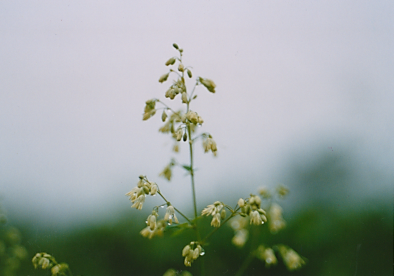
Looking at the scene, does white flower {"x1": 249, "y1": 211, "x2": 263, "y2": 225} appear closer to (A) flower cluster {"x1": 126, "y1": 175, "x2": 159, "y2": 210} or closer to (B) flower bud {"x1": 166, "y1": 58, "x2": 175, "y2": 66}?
(A) flower cluster {"x1": 126, "y1": 175, "x2": 159, "y2": 210}

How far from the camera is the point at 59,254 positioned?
12.0 ft

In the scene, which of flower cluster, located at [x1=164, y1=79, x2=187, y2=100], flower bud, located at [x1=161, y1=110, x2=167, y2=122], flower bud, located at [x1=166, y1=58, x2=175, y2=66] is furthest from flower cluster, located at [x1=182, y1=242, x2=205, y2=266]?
flower bud, located at [x1=166, y1=58, x2=175, y2=66]

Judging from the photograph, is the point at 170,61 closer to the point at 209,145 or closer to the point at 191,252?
the point at 209,145

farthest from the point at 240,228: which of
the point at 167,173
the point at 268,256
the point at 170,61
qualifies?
the point at 170,61

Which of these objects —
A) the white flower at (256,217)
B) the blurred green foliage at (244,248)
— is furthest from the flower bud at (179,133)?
the blurred green foliage at (244,248)

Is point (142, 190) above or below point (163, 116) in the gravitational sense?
below

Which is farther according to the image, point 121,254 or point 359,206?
point 359,206

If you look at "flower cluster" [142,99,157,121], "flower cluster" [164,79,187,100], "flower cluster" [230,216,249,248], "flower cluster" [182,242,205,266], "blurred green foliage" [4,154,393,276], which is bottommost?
"blurred green foliage" [4,154,393,276]

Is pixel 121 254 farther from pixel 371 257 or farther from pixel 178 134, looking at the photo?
pixel 371 257

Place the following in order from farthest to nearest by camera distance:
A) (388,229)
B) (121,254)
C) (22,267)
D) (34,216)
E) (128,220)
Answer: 1. (128,220)
2. (388,229)
3. (121,254)
4. (34,216)
5. (22,267)

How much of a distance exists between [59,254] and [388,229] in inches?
149

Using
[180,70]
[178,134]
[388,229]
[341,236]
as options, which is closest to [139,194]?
[178,134]

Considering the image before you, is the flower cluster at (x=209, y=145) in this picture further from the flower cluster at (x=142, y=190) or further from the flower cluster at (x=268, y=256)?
the flower cluster at (x=268, y=256)

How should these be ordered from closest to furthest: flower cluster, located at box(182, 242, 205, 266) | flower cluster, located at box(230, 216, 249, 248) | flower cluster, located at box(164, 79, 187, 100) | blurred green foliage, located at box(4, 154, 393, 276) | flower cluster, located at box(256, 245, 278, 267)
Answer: flower cluster, located at box(182, 242, 205, 266)
flower cluster, located at box(164, 79, 187, 100)
flower cluster, located at box(256, 245, 278, 267)
flower cluster, located at box(230, 216, 249, 248)
blurred green foliage, located at box(4, 154, 393, 276)
